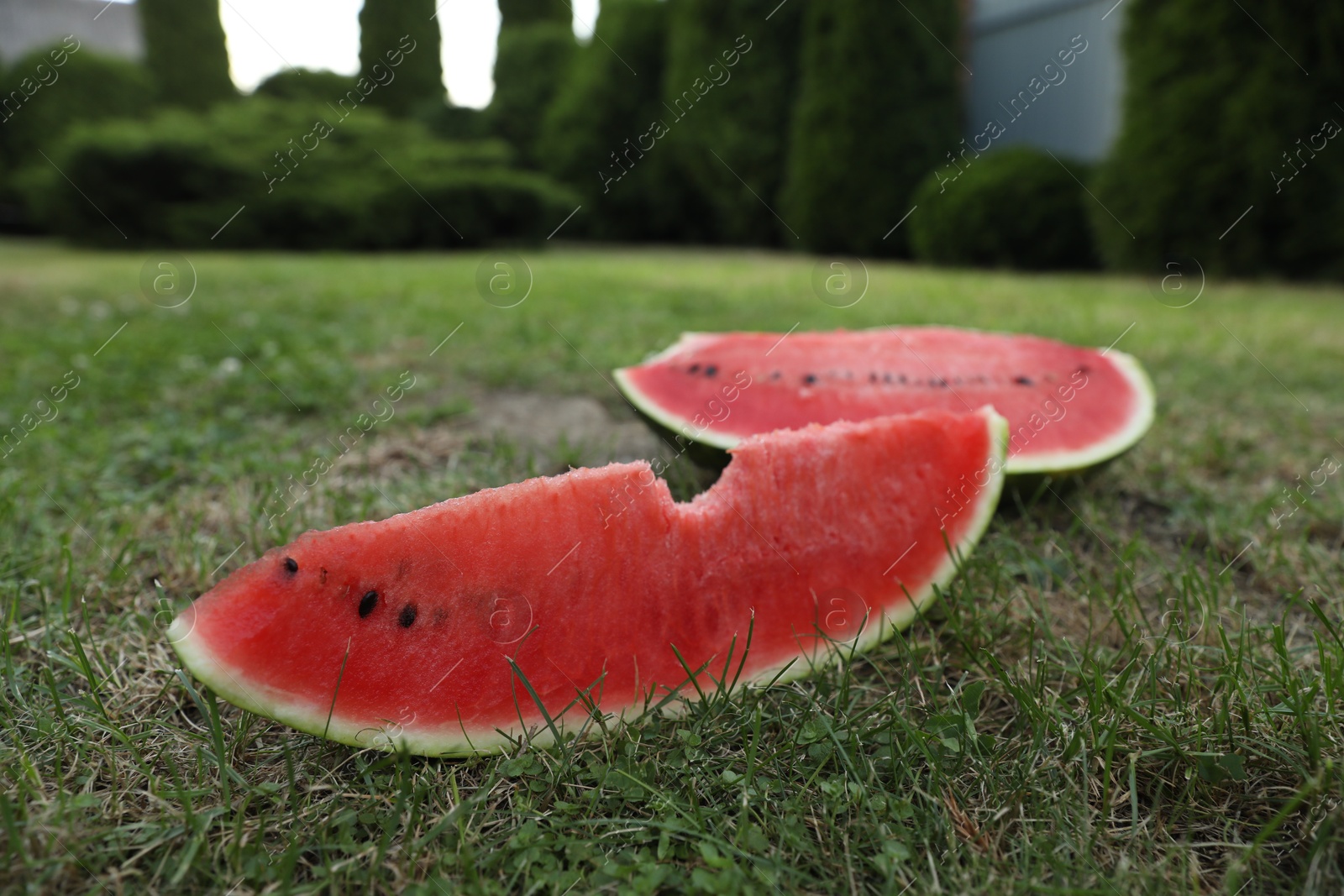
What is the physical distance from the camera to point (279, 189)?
10.1m

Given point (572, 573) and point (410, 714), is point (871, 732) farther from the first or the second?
point (410, 714)

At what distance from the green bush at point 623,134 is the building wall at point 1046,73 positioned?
4.22 m

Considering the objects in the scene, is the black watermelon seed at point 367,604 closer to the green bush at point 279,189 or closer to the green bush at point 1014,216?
the green bush at point 1014,216

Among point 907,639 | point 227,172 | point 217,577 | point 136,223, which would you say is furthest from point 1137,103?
point 136,223

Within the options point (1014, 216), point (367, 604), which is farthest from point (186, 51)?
point (367, 604)

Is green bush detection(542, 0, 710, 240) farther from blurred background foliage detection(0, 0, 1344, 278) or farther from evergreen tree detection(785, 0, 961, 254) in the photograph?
evergreen tree detection(785, 0, 961, 254)

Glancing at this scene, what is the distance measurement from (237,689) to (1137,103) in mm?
7886

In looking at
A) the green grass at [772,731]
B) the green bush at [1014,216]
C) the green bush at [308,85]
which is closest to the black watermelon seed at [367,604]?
the green grass at [772,731]

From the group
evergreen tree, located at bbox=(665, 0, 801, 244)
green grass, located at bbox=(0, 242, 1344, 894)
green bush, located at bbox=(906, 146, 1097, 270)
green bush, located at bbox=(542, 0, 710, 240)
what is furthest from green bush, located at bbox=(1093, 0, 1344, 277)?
green bush, located at bbox=(542, 0, 710, 240)

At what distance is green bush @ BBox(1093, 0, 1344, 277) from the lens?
5832 millimetres

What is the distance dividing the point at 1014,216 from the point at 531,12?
11.1 m

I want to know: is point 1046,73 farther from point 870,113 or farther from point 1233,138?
point 1233,138

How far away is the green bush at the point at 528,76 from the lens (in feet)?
45.3

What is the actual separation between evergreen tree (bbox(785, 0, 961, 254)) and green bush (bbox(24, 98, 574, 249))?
11.9ft
